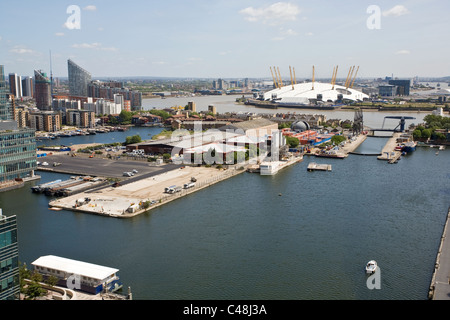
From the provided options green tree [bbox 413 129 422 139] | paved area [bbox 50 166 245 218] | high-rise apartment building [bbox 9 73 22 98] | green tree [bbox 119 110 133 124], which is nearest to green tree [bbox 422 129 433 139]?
green tree [bbox 413 129 422 139]

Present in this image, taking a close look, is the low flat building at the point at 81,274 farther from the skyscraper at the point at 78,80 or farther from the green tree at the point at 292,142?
the skyscraper at the point at 78,80

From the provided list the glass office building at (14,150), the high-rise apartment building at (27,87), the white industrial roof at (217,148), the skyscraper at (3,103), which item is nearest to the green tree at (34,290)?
the glass office building at (14,150)

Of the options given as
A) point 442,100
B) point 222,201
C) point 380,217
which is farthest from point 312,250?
point 442,100

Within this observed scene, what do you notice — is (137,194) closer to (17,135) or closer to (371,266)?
(17,135)

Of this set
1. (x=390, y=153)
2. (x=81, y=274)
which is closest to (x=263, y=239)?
(x=81, y=274)

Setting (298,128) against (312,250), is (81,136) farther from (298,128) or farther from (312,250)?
(312,250)

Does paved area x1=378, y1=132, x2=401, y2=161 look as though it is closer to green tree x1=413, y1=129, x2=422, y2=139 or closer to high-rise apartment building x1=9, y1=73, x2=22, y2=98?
green tree x1=413, y1=129, x2=422, y2=139
